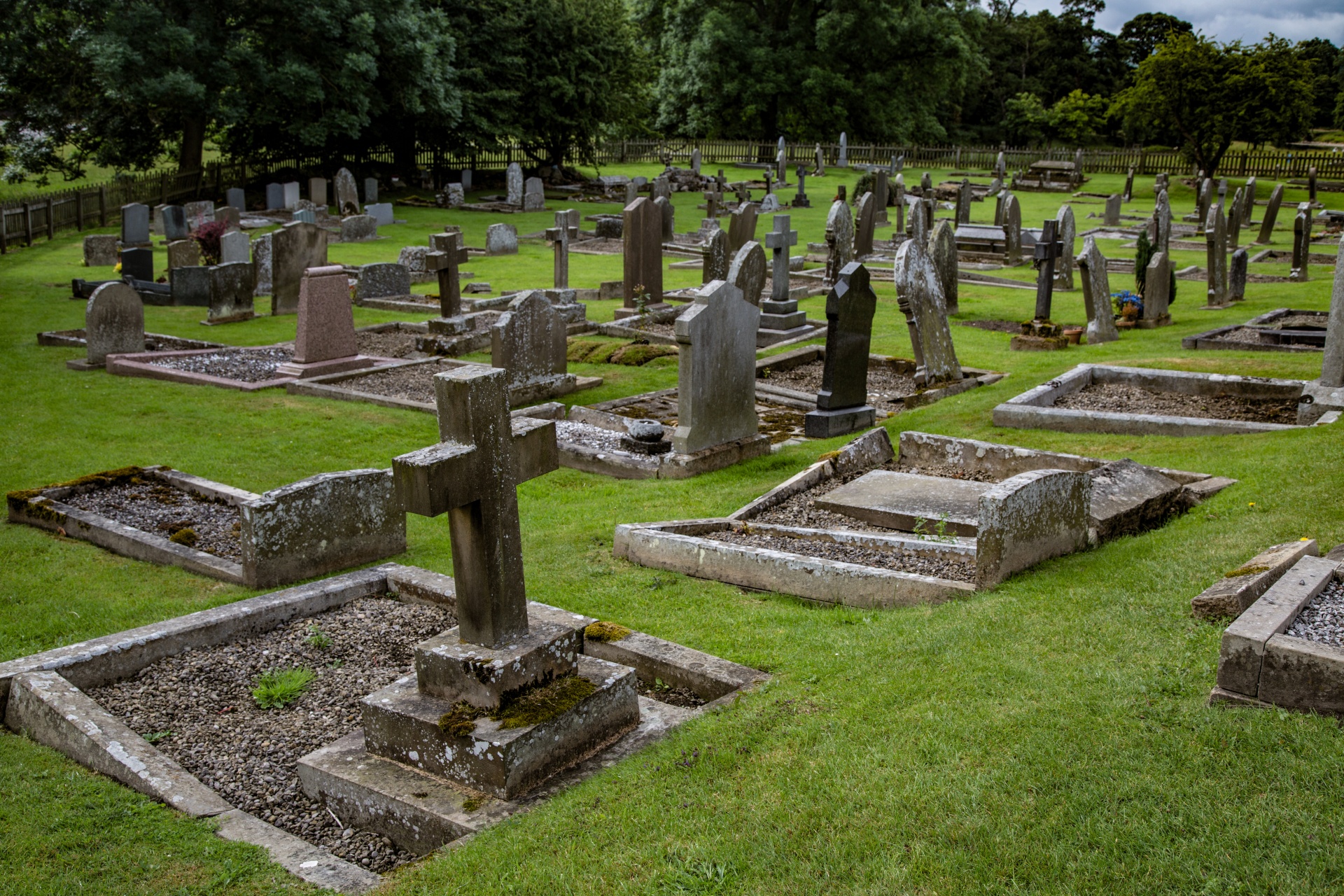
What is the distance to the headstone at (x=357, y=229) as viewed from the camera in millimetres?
28781

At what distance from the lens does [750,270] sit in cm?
1377

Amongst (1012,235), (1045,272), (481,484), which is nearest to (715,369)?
(481,484)

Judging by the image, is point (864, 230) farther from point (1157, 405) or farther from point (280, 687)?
point (280, 687)

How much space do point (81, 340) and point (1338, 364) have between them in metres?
16.2

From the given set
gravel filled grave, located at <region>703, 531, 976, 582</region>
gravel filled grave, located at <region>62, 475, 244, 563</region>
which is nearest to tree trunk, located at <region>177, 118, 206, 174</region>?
gravel filled grave, located at <region>62, 475, 244, 563</region>

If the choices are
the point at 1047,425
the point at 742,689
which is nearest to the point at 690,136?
the point at 1047,425

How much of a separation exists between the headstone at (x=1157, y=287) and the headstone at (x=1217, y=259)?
6.57ft

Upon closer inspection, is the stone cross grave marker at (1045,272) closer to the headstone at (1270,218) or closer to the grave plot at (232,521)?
the grave plot at (232,521)

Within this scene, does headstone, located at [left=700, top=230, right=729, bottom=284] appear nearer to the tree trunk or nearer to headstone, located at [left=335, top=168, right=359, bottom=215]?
headstone, located at [left=335, top=168, right=359, bottom=215]

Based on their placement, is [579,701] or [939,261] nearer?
[579,701]

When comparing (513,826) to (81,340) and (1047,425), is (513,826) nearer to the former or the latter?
(1047,425)

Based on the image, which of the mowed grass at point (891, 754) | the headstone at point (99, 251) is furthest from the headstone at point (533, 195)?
the mowed grass at point (891, 754)

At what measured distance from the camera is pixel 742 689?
209 inches

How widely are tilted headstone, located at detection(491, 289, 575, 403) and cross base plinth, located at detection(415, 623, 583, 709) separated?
25.3 feet
